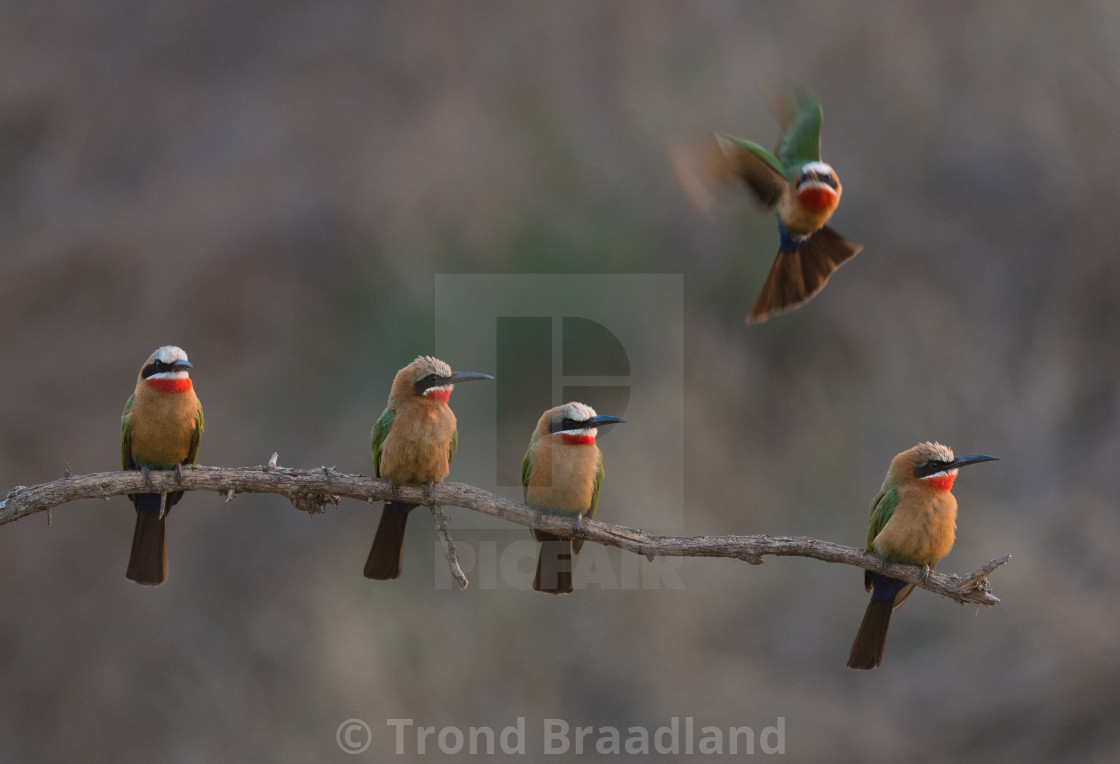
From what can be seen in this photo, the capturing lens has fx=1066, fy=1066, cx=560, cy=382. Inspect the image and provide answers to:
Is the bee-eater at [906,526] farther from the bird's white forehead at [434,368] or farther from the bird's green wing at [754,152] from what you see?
the bird's white forehead at [434,368]

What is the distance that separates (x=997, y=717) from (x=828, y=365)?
10.5 ft

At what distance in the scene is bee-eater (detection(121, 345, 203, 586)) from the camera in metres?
3.72

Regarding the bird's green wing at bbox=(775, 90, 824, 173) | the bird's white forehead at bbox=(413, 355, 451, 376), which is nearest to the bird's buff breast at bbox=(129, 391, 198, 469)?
the bird's white forehead at bbox=(413, 355, 451, 376)

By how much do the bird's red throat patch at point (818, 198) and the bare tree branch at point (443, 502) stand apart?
96 cm

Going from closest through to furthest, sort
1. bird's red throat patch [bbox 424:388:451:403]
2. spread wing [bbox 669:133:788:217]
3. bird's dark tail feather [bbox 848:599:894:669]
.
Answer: spread wing [bbox 669:133:788:217] < bird's dark tail feather [bbox 848:599:894:669] < bird's red throat patch [bbox 424:388:451:403]

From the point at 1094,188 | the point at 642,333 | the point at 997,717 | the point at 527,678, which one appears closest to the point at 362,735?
the point at 527,678

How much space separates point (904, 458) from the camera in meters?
3.49

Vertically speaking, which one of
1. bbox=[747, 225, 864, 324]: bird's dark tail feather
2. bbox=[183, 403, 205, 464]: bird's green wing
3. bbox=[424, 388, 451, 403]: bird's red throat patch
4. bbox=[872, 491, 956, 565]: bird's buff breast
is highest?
bbox=[747, 225, 864, 324]: bird's dark tail feather

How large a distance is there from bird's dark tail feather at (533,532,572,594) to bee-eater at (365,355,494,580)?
46 cm

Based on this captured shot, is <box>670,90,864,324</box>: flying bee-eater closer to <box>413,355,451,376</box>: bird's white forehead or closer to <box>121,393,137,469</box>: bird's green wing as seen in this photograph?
<box>413,355,451,376</box>: bird's white forehead

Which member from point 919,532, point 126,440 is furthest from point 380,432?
point 919,532

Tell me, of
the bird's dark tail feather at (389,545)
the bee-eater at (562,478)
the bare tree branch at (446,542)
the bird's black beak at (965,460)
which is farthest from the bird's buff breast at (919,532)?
the bird's dark tail feather at (389,545)

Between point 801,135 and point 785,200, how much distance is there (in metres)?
0.39

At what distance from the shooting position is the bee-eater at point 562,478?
3.70 metres
